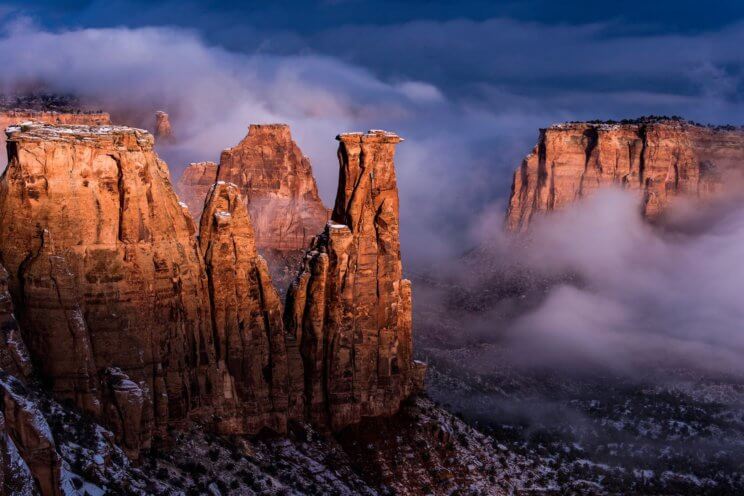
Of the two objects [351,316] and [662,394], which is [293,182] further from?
[351,316]

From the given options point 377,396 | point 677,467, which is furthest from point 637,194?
point 377,396

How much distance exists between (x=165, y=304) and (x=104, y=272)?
3.71 m

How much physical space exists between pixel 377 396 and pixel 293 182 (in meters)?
66.9

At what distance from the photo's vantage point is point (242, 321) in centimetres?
5234

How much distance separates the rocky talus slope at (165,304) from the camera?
4244cm

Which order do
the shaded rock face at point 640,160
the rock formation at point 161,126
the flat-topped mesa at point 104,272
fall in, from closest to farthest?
1. the flat-topped mesa at point 104,272
2. the shaded rock face at point 640,160
3. the rock formation at point 161,126

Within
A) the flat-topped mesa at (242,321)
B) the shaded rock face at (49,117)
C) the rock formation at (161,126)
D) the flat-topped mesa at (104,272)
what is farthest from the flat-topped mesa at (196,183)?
the flat-topped mesa at (104,272)

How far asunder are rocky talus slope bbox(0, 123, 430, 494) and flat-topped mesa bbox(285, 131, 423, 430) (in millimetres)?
94

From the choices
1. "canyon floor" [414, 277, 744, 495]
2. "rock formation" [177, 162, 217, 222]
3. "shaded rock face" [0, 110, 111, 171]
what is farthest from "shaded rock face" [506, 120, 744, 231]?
"shaded rock face" [0, 110, 111, 171]

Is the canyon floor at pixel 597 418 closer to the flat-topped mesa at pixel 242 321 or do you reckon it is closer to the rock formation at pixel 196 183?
the flat-topped mesa at pixel 242 321

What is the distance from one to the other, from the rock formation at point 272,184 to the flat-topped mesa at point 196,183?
0.42 ft

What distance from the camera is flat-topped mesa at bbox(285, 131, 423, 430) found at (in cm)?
5803

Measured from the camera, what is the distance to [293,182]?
123625mm

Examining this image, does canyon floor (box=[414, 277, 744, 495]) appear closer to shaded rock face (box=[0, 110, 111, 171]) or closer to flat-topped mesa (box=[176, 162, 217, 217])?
flat-topped mesa (box=[176, 162, 217, 217])
